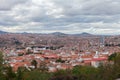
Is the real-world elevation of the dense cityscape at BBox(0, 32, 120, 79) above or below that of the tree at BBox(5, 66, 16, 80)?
below

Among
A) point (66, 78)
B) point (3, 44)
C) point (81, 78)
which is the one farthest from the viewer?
point (3, 44)

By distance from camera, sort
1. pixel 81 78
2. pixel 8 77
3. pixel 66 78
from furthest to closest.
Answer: pixel 8 77
pixel 81 78
pixel 66 78

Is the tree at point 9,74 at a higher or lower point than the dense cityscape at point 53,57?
higher

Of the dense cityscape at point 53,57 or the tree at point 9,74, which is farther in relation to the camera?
the dense cityscape at point 53,57

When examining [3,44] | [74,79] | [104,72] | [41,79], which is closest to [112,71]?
[104,72]

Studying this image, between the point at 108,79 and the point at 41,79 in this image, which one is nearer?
the point at 108,79

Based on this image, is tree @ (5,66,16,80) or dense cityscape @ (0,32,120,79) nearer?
tree @ (5,66,16,80)

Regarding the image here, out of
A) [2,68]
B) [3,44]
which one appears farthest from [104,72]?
[3,44]

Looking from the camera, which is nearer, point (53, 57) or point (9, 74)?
point (9, 74)

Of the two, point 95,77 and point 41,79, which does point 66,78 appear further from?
point 41,79

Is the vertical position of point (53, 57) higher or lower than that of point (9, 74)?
lower
